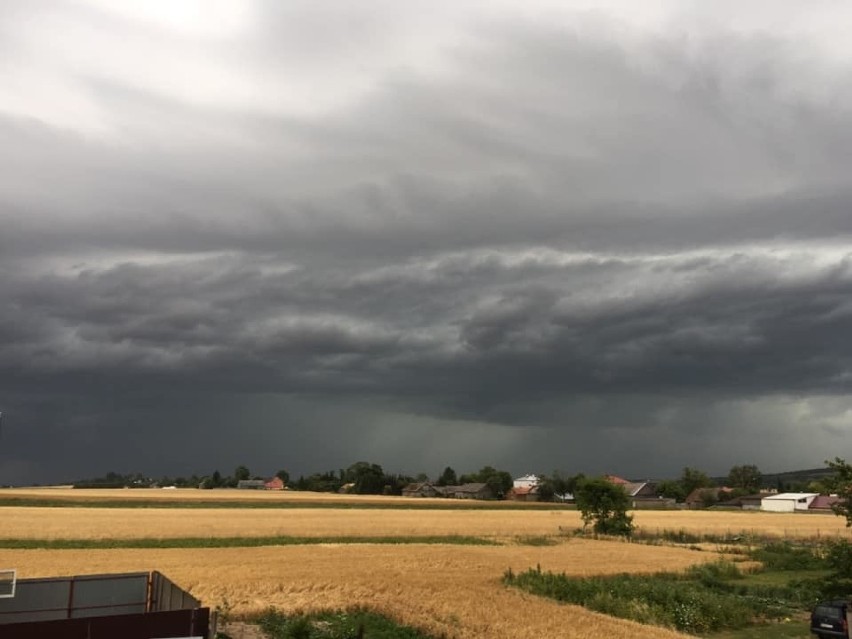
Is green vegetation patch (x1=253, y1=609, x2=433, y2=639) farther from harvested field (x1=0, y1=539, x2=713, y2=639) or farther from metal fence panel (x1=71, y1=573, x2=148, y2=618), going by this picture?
metal fence panel (x1=71, y1=573, x2=148, y2=618)

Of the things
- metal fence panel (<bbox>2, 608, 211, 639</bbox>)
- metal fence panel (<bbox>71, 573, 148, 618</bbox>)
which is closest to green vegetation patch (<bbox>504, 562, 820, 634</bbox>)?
metal fence panel (<bbox>71, 573, 148, 618</bbox>)

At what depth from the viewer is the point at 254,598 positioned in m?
31.4

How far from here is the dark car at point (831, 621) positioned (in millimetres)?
26295

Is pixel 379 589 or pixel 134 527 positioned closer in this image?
pixel 379 589

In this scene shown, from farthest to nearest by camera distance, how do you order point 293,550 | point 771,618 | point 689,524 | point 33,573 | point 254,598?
1. point 689,524
2. point 293,550
3. point 33,573
4. point 771,618
5. point 254,598

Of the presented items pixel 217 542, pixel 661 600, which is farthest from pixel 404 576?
pixel 217 542

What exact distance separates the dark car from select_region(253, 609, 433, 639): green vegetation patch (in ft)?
48.4

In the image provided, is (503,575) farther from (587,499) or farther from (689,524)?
(689,524)

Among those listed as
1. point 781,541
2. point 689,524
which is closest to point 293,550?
point 781,541

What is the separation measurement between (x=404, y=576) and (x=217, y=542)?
24.4m

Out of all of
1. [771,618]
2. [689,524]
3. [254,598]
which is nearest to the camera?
[254,598]

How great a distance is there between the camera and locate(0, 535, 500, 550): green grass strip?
53531mm

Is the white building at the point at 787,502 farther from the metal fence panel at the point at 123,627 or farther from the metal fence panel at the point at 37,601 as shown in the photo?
the metal fence panel at the point at 123,627

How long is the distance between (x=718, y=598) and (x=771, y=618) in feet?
8.38
